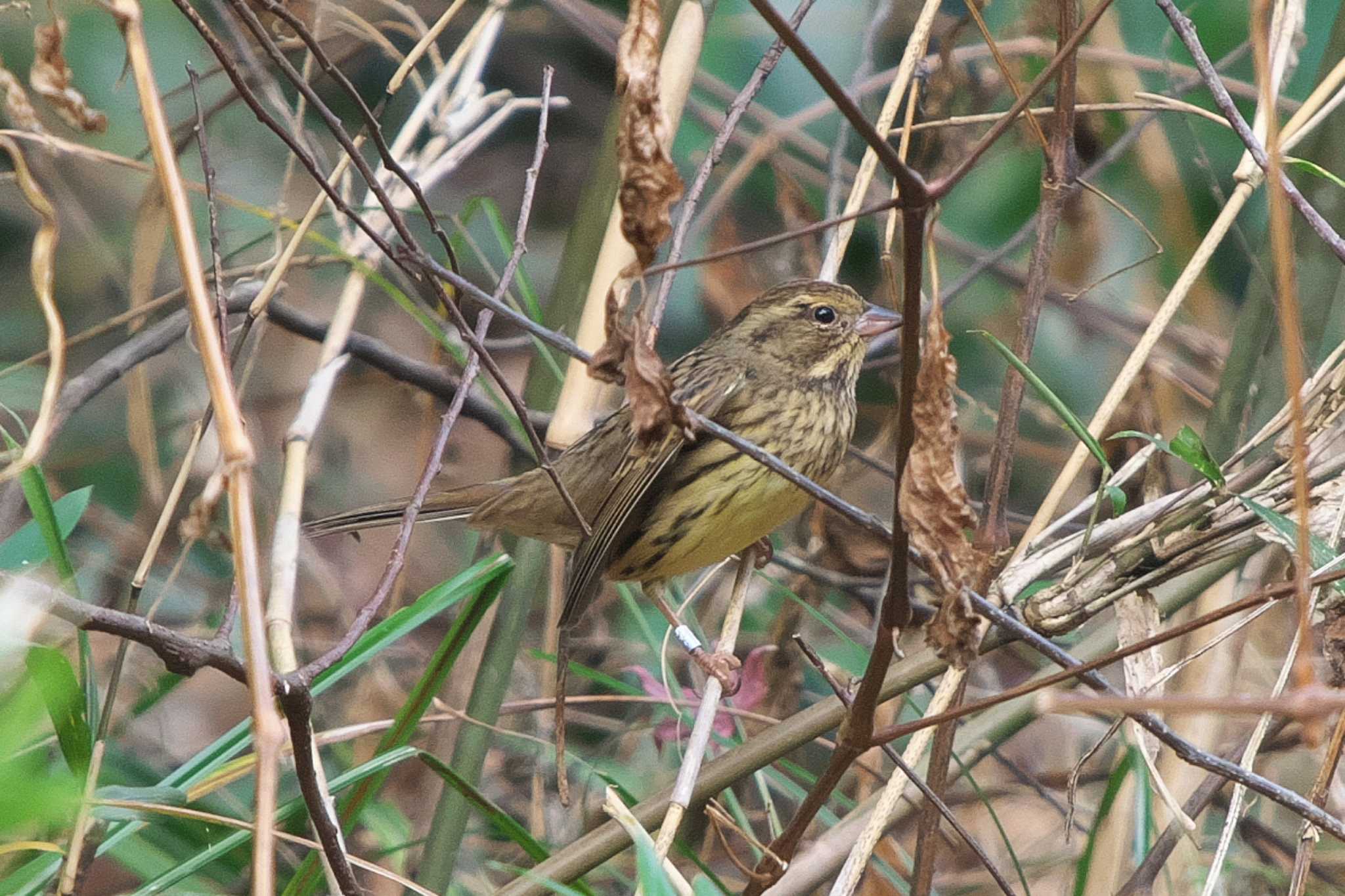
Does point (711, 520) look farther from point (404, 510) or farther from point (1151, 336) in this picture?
point (1151, 336)

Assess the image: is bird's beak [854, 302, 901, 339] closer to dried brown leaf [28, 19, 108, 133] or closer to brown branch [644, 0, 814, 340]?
brown branch [644, 0, 814, 340]

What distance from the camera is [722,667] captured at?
2.53 m

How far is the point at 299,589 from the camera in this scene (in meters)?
4.66

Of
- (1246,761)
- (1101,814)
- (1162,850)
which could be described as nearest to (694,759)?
(1246,761)

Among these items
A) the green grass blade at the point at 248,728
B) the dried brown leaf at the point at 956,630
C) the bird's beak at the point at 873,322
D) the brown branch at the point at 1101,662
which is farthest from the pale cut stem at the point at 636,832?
the bird's beak at the point at 873,322

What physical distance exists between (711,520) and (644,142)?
217 centimetres

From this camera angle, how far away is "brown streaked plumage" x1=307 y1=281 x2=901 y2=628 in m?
3.29

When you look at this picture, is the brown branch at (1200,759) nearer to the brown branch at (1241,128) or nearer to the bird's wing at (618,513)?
the brown branch at (1241,128)

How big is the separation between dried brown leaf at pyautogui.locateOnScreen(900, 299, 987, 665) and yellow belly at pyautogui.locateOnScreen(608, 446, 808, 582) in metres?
1.78

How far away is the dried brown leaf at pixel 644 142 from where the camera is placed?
1214 millimetres

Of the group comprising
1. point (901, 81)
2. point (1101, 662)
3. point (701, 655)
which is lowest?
point (1101, 662)

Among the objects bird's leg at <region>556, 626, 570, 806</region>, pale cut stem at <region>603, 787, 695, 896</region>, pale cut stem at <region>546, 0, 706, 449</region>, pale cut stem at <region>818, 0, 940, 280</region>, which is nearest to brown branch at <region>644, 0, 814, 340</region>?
pale cut stem at <region>818, 0, 940, 280</region>

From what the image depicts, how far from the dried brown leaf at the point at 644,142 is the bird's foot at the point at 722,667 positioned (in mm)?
1168

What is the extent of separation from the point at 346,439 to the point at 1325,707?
14.9ft
